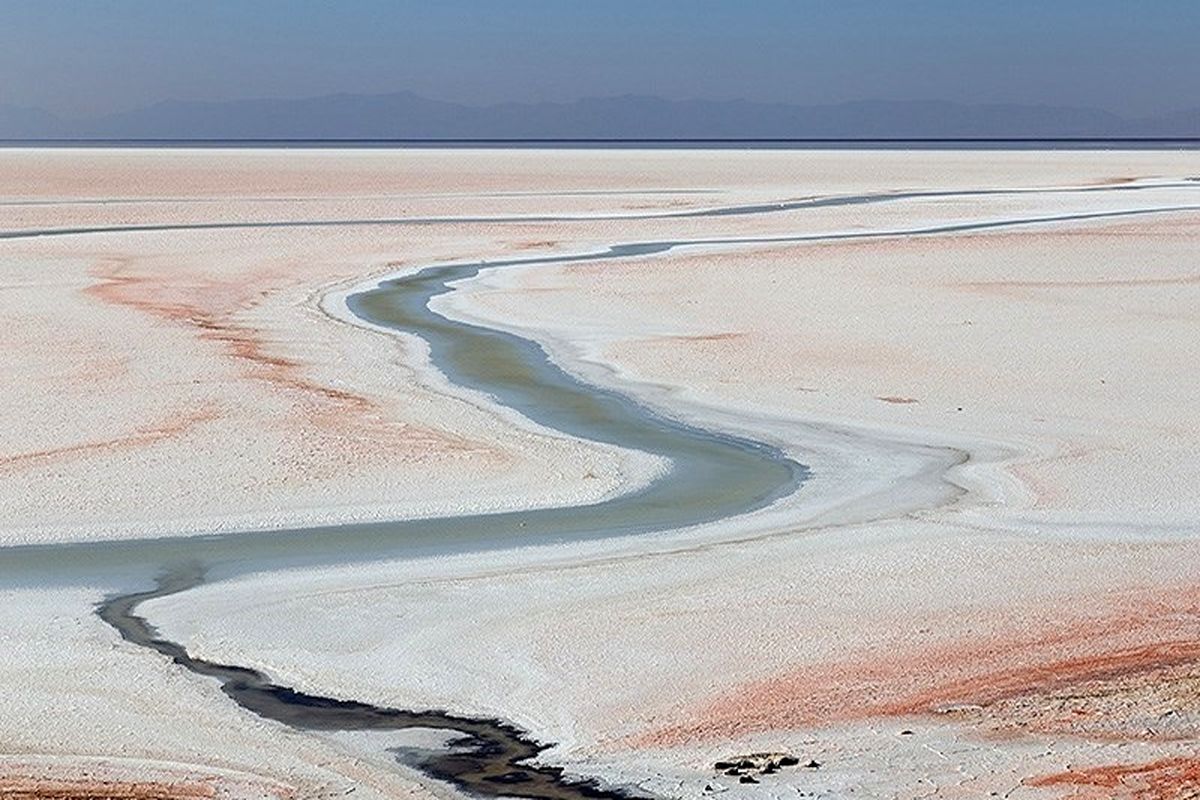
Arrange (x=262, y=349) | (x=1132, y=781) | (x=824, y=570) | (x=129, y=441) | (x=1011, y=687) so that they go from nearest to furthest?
(x=1132, y=781) < (x=1011, y=687) < (x=824, y=570) < (x=129, y=441) < (x=262, y=349)

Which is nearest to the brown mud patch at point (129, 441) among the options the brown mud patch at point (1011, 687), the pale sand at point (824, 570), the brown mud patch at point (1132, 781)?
the pale sand at point (824, 570)

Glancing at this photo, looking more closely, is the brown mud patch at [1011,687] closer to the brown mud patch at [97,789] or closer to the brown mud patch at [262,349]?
the brown mud patch at [97,789]

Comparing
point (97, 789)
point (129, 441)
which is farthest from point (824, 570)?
point (129, 441)

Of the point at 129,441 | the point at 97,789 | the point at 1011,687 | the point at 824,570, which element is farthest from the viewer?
the point at 129,441

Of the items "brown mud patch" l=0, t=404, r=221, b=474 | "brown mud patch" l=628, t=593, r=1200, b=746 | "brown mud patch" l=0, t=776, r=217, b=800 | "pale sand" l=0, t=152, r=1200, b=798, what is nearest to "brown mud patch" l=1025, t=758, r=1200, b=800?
"pale sand" l=0, t=152, r=1200, b=798

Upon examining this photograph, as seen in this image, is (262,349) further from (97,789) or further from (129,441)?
(97,789)

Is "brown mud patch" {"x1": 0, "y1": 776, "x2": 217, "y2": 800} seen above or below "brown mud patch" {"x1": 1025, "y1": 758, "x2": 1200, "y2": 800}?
below

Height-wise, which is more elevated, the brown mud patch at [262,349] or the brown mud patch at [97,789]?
the brown mud patch at [97,789]

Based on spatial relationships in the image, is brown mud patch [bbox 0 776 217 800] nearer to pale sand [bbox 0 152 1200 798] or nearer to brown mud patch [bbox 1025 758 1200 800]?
pale sand [bbox 0 152 1200 798]

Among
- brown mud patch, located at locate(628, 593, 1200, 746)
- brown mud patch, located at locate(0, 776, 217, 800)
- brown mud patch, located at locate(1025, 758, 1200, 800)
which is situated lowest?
brown mud patch, located at locate(0, 776, 217, 800)
